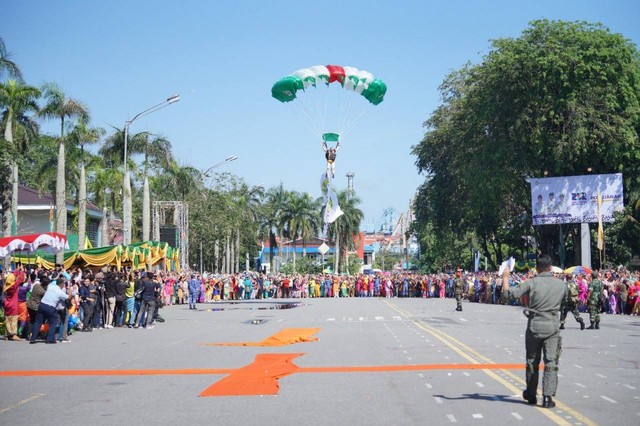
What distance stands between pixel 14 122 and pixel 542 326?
3407cm

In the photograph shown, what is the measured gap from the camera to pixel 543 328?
9781mm

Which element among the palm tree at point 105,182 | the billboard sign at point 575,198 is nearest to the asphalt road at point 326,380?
the billboard sign at point 575,198

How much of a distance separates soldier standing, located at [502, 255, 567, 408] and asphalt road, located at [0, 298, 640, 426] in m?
0.28

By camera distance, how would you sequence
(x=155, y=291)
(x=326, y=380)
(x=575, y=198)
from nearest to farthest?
1. (x=326, y=380)
2. (x=155, y=291)
3. (x=575, y=198)

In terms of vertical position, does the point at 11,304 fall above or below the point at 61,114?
below

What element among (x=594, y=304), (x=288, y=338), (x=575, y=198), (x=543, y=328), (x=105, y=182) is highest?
(x=105, y=182)

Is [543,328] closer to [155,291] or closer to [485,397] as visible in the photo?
[485,397]

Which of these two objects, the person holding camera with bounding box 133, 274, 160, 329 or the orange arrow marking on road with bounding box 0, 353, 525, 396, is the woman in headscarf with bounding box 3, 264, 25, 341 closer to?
the person holding camera with bounding box 133, 274, 160, 329

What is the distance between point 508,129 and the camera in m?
48.2

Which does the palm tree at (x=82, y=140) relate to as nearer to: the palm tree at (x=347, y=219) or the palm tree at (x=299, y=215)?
the palm tree at (x=299, y=215)

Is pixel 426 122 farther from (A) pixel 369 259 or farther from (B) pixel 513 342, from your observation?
(A) pixel 369 259

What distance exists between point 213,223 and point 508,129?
110ft

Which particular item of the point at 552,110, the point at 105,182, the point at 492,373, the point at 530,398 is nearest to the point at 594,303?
the point at 492,373

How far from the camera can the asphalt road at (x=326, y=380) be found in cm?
916
